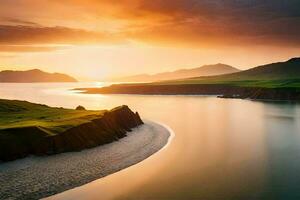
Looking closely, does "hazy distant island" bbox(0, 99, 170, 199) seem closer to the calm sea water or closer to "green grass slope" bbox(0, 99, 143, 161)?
"green grass slope" bbox(0, 99, 143, 161)

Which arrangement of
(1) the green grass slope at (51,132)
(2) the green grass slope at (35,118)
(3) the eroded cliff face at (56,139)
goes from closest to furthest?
(3) the eroded cliff face at (56,139)
(1) the green grass slope at (51,132)
(2) the green grass slope at (35,118)

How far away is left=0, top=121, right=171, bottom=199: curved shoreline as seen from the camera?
38.5 m

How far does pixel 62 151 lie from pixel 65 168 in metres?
7.75

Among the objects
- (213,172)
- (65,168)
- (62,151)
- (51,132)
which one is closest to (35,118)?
(51,132)

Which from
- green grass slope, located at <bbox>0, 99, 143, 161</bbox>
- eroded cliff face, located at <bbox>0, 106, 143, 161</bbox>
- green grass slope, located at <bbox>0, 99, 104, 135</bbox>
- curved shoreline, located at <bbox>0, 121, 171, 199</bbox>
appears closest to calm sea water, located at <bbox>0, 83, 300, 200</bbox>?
curved shoreline, located at <bbox>0, 121, 171, 199</bbox>

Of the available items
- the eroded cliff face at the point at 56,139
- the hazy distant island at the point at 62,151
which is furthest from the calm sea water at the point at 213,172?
the eroded cliff face at the point at 56,139

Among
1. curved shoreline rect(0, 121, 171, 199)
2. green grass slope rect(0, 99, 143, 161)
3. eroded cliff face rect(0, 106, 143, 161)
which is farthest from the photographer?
green grass slope rect(0, 99, 143, 161)

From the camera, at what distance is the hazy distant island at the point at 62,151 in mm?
A: 40719

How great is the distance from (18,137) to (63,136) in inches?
269

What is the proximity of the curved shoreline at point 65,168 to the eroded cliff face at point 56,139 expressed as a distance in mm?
1538

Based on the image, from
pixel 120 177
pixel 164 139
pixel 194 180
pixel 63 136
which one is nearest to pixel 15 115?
pixel 63 136

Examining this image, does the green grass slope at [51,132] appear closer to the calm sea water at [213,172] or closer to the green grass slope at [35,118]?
the green grass slope at [35,118]

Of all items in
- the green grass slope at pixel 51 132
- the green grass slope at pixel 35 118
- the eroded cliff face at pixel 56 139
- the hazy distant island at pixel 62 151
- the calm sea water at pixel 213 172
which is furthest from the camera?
the green grass slope at pixel 35 118

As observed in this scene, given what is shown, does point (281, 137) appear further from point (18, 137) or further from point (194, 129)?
point (18, 137)
